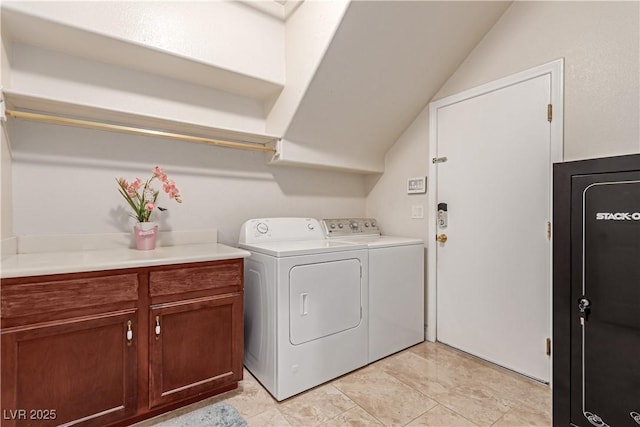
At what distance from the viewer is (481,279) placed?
237 cm

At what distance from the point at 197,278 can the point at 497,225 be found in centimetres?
208

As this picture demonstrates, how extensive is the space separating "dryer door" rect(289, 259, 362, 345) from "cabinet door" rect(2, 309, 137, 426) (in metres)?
0.88

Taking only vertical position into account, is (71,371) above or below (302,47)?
below

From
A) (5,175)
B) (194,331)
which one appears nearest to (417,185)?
(194,331)

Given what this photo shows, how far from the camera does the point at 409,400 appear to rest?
1.85m

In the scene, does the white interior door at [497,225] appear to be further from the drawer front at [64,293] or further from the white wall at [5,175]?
the white wall at [5,175]

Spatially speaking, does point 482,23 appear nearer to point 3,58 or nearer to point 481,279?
point 481,279

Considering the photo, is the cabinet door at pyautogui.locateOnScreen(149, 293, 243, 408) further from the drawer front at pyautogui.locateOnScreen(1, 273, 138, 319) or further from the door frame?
the door frame

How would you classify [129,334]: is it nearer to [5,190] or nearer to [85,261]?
[85,261]

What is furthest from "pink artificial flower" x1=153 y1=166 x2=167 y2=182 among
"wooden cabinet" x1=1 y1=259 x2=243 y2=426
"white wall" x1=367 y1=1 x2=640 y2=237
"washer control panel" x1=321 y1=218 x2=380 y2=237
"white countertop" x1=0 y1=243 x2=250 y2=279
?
"white wall" x1=367 y1=1 x2=640 y2=237

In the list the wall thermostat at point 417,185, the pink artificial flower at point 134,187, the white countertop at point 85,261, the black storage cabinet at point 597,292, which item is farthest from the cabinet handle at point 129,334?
the wall thermostat at point 417,185

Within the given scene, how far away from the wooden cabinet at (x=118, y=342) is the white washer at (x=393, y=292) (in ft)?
3.28

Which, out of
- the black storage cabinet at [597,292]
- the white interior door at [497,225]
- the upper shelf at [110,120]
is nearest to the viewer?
the black storage cabinet at [597,292]

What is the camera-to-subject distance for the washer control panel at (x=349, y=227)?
2.75 metres
